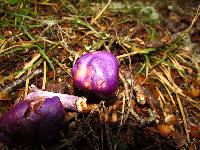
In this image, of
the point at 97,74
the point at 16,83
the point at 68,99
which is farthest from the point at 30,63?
the point at 97,74

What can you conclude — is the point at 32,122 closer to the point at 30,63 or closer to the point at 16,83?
the point at 16,83

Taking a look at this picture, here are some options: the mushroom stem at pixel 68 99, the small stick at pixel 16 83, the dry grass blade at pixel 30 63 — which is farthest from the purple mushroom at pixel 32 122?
the dry grass blade at pixel 30 63

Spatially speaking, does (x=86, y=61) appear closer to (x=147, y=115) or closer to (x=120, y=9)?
(x=147, y=115)

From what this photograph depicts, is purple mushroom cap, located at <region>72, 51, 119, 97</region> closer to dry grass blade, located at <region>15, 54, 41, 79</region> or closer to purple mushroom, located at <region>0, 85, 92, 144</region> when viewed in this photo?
purple mushroom, located at <region>0, 85, 92, 144</region>

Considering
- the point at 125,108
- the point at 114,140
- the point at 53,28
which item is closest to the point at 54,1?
the point at 53,28

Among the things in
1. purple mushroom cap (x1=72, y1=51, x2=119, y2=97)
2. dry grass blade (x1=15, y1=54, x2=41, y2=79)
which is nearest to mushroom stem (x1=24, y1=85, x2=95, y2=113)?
purple mushroom cap (x1=72, y1=51, x2=119, y2=97)

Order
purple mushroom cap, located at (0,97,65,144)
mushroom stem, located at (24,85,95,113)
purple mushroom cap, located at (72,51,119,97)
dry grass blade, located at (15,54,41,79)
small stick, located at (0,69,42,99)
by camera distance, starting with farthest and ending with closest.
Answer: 1. dry grass blade, located at (15,54,41,79)
2. small stick, located at (0,69,42,99)
3. mushroom stem, located at (24,85,95,113)
4. purple mushroom cap, located at (72,51,119,97)
5. purple mushroom cap, located at (0,97,65,144)

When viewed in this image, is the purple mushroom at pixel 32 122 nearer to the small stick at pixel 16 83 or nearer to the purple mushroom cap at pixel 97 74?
the purple mushroom cap at pixel 97 74
